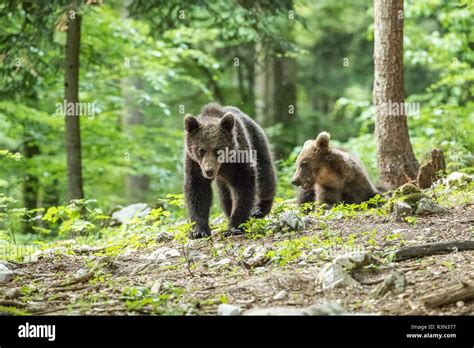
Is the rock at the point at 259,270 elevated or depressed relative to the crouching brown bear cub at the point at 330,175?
depressed

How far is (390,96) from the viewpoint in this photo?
955 cm

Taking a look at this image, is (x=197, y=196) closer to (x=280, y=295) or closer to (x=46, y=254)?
(x=46, y=254)

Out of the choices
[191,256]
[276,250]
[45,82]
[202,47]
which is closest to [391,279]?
[276,250]

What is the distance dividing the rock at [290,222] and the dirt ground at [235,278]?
5.4 inches

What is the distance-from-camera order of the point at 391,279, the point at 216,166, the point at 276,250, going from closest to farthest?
the point at 391,279 < the point at 276,250 < the point at 216,166

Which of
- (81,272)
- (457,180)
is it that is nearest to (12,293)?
(81,272)

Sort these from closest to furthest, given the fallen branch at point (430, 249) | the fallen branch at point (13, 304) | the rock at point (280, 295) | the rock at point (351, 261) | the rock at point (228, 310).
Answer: the rock at point (228, 310), the rock at point (280, 295), the fallen branch at point (13, 304), the rock at point (351, 261), the fallen branch at point (430, 249)

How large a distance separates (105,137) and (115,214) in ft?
9.24

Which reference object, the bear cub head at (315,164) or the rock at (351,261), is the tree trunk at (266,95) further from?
the rock at (351,261)

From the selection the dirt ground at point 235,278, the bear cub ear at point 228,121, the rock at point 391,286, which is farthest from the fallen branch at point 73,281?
the rock at point 391,286

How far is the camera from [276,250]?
22.2 ft

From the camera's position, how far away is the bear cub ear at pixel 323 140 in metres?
9.85

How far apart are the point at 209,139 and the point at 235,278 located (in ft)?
8.20
